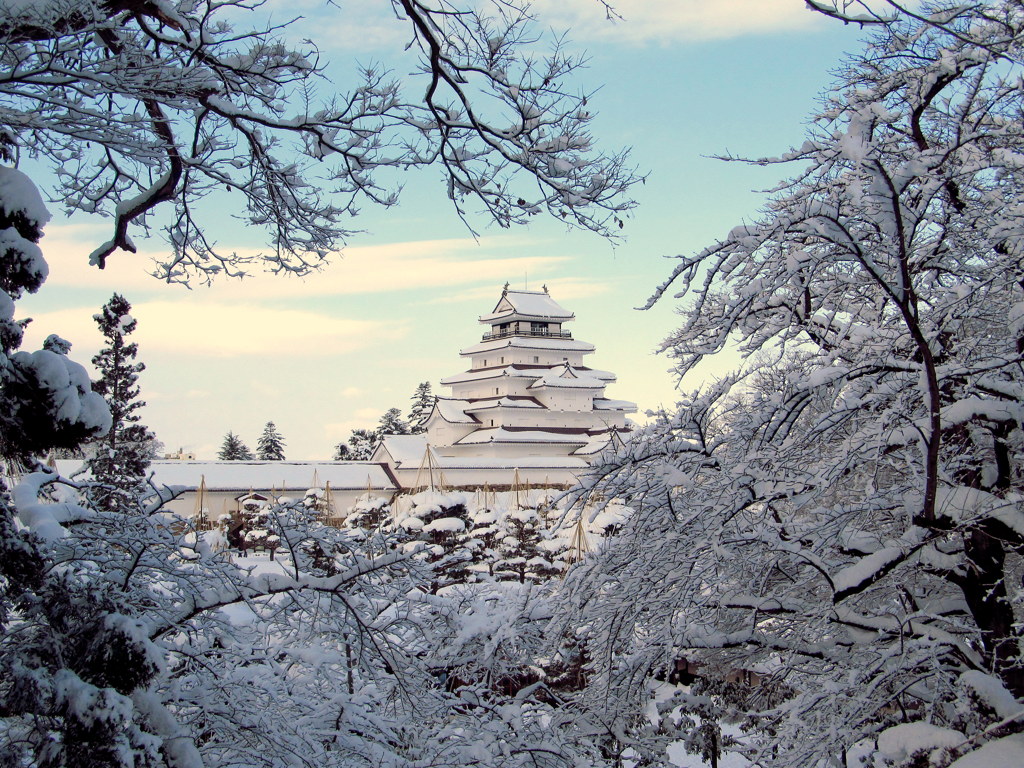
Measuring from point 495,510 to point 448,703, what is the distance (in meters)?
18.8

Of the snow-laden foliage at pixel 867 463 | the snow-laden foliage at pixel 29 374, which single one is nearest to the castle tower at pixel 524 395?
the snow-laden foliage at pixel 867 463

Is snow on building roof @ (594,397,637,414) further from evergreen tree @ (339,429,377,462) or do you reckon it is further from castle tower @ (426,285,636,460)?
evergreen tree @ (339,429,377,462)

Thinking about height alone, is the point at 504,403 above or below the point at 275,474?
above

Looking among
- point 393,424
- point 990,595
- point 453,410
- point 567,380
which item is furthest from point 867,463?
point 393,424

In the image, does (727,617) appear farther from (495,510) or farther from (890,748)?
(495,510)

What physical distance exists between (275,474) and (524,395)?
49.8ft

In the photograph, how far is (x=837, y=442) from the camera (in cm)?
613

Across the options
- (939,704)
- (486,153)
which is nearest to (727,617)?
(939,704)

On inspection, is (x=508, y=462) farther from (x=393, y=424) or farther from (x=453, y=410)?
(x=393, y=424)

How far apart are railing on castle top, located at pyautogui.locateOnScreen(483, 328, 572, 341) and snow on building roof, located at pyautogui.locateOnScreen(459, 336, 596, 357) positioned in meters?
0.21

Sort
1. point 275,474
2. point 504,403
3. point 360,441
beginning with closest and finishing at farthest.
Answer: point 275,474, point 504,403, point 360,441

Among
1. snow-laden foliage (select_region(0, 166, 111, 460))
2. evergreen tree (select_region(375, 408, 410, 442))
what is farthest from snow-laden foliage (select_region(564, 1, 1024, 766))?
evergreen tree (select_region(375, 408, 410, 442))

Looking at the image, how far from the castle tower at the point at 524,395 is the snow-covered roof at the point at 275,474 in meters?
4.85

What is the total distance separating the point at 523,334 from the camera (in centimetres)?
5331
